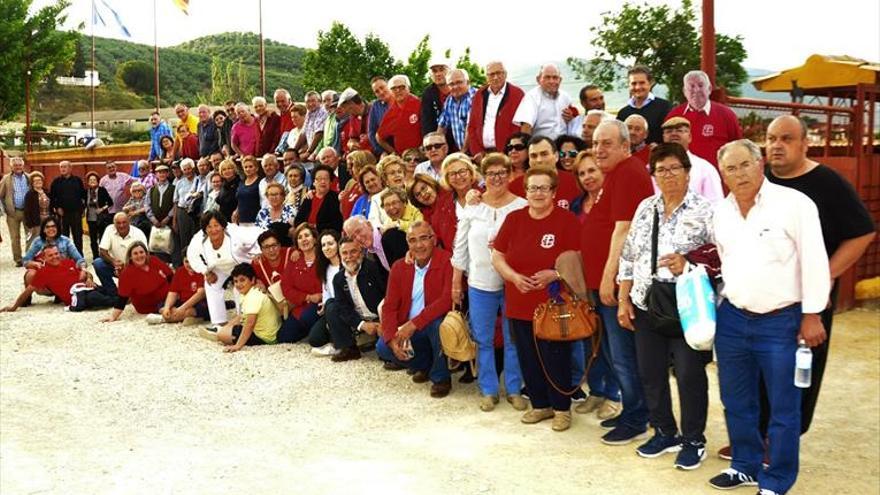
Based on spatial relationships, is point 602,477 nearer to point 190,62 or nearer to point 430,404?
point 430,404

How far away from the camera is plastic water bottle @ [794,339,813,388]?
3994 mm

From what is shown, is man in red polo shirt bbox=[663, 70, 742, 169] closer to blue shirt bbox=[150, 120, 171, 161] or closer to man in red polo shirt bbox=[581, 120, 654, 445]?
man in red polo shirt bbox=[581, 120, 654, 445]

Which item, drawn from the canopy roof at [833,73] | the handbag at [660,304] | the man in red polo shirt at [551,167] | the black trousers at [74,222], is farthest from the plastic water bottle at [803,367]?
the black trousers at [74,222]

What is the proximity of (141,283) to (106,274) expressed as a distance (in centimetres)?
151

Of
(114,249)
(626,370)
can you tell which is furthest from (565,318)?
(114,249)

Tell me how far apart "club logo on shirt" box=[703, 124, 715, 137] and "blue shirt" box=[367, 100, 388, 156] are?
13.3 ft

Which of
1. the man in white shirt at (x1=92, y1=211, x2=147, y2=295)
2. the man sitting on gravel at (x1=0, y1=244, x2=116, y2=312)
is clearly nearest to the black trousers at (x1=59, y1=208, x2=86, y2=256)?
the man sitting on gravel at (x1=0, y1=244, x2=116, y2=312)

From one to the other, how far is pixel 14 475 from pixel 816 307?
470cm

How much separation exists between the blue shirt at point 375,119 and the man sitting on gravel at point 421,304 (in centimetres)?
332

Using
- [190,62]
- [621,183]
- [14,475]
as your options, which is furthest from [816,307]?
[190,62]

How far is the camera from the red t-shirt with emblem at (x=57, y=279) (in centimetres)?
1173

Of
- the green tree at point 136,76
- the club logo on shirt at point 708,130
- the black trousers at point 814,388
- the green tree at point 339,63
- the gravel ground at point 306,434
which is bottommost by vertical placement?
the gravel ground at point 306,434

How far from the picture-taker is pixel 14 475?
5266 millimetres

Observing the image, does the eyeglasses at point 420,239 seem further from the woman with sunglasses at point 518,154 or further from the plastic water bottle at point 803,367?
the plastic water bottle at point 803,367
